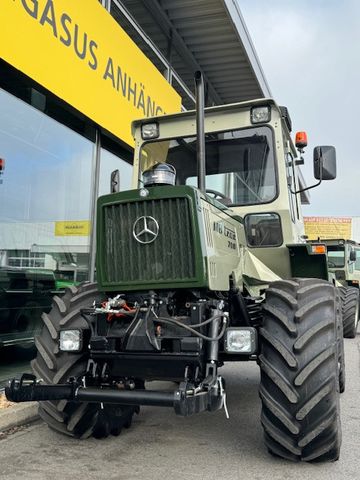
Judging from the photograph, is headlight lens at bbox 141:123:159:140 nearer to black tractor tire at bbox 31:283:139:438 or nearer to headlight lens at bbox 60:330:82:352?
black tractor tire at bbox 31:283:139:438

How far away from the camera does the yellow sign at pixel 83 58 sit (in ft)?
16.1

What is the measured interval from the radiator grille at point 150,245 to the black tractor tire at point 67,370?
38 cm

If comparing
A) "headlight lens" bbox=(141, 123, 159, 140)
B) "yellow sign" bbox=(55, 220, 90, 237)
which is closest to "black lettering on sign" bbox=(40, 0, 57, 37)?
"headlight lens" bbox=(141, 123, 159, 140)

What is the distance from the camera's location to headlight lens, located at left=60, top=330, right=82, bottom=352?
364 cm

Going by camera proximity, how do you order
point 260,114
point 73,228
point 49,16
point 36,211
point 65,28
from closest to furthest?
point 260,114 → point 49,16 → point 65,28 → point 36,211 → point 73,228

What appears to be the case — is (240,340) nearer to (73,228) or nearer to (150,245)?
(150,245)

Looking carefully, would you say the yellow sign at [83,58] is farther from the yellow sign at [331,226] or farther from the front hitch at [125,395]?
the yellow sign at [331,226]

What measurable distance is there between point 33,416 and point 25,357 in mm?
1616

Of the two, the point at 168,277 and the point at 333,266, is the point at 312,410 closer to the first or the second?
the point at 168,277

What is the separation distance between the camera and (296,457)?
3.28 m

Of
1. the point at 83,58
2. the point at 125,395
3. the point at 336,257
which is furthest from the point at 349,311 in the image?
the point at 125,395

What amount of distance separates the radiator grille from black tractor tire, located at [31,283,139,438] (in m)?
0.38

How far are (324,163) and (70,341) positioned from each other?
111 inches

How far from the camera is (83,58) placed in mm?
6117
